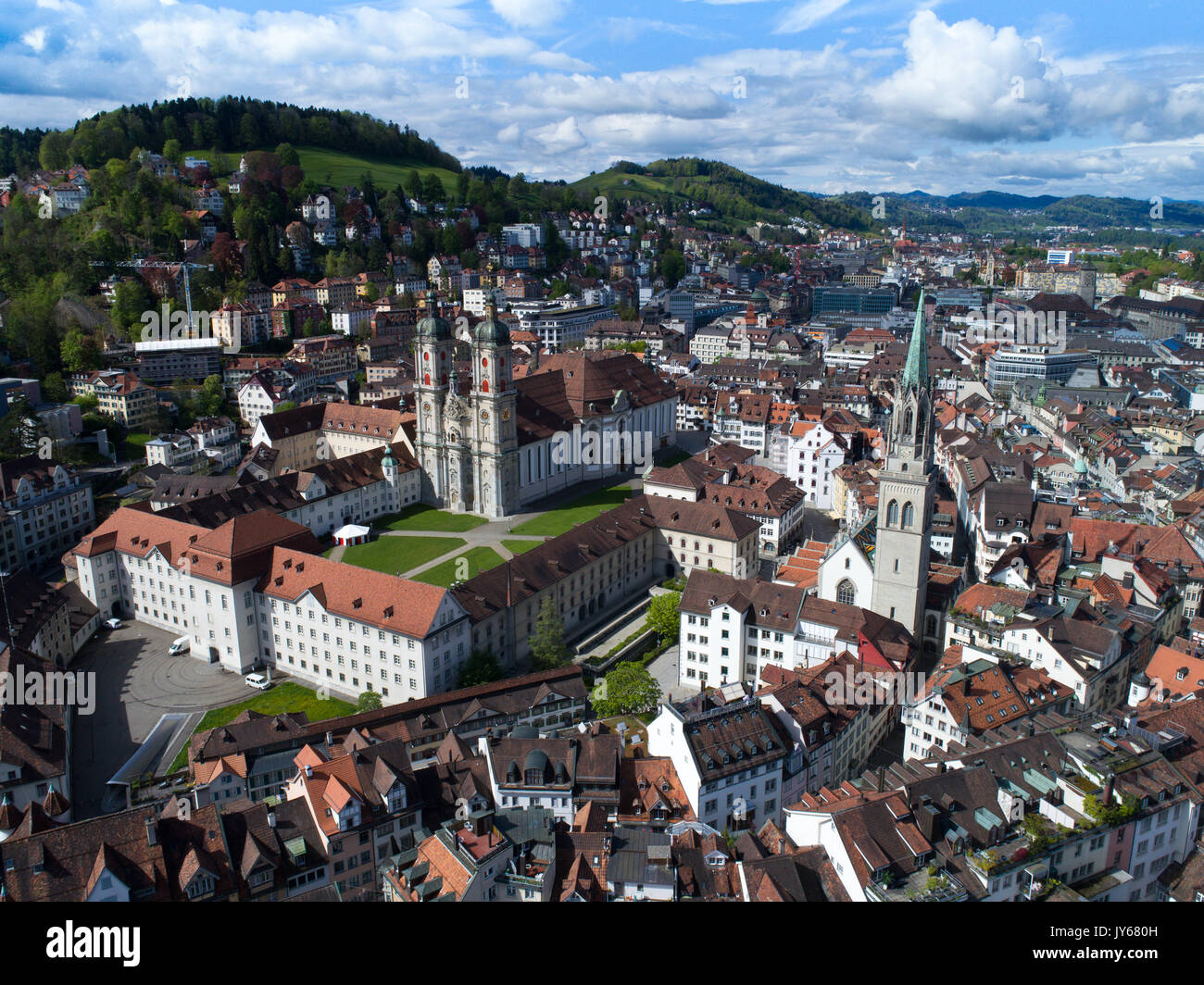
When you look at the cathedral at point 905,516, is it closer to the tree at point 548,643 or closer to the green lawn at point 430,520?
the tree at point 548,643

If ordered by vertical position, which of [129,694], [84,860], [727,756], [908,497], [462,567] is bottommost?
[129,694]

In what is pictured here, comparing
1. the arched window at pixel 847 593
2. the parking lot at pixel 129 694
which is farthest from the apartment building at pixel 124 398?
the arched window at pixel 847 593

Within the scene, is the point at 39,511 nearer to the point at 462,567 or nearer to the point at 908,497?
the point at 462,567

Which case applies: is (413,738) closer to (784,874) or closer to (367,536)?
(784,874)

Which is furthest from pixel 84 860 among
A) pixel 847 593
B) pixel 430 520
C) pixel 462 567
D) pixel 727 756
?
pixel 430 520

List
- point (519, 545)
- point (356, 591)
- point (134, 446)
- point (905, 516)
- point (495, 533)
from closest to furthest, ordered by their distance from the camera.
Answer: point (356, 591) < point (905, 516) < point (519, 545) < point (495, 533) < point (134, 446)

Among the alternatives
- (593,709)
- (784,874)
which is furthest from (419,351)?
(784,874)

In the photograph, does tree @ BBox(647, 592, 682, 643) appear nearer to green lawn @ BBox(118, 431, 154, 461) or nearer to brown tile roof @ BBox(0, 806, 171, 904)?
brown tile roof @ BBox(0, 806, 171, 904)
